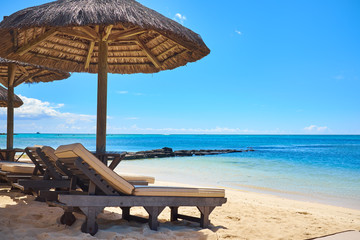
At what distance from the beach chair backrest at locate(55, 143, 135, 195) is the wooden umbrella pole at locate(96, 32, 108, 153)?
1.34m

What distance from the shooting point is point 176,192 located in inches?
144

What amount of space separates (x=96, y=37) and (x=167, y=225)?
2.73 m

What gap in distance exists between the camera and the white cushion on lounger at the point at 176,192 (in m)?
3.52

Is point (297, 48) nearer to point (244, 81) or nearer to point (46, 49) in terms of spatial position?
point (244, 81)

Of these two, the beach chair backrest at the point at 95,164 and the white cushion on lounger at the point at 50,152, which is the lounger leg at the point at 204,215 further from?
the white cushion on lounger at the point at 50,152

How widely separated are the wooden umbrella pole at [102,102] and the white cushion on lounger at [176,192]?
4.83ft

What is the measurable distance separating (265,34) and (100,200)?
150 feet

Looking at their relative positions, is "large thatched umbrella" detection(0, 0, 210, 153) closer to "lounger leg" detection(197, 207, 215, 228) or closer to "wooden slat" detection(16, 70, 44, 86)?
"lounger leg" detection(197, 207, 215, 228)

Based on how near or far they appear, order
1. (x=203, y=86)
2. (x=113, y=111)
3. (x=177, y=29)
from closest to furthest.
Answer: (x=177, y=29) < (x=203, y=86) < (x=113, y=111)

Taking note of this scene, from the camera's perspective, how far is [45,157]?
4531 mm

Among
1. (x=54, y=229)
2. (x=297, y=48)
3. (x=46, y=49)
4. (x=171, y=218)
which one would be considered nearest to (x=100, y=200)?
(x=54, y=229)

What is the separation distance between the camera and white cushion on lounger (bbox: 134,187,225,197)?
3.52 m

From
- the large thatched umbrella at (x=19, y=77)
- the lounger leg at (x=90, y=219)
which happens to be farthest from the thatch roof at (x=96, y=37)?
the large thatched umbrella at (x=19, y=77)

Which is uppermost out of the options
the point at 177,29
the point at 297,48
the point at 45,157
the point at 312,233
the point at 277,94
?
the point at 297,48
